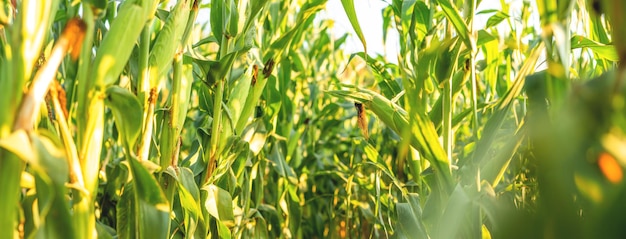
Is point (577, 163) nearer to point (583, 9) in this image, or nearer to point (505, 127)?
point (583, 9)

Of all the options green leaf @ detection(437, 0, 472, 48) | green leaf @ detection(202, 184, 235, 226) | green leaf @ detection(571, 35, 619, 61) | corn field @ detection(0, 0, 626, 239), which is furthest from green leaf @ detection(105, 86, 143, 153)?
green leaf @ detection(571, 35, 619, 61)

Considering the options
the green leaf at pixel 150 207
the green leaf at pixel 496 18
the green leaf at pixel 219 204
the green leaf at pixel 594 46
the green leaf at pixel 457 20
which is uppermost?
the green leaf at pixel 496 18

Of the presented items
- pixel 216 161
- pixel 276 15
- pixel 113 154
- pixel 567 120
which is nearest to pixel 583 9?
pixel 567 120

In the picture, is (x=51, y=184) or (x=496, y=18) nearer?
(x=51, y=184)

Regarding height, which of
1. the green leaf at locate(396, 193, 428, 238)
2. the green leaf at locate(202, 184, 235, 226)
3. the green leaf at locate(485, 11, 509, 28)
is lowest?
the green leaf at locate(396, 193, 428, 238)

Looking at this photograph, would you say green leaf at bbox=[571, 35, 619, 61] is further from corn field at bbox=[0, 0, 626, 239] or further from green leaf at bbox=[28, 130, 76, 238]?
green leaf at bbox=[28, 130, 76, 238]

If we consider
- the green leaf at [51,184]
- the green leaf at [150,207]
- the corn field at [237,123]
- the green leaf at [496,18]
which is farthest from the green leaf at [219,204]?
the green leaf at [496,18]

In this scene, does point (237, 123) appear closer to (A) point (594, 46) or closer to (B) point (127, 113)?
(B) point (127, 113)

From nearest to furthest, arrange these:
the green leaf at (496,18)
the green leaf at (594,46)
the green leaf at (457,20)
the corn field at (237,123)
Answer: the corn field at (237,123) < the green leaf at (457,20) < the green leaf at (594,46) < the green leaf at (496,18)

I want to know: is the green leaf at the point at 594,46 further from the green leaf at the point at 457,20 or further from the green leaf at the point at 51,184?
the green leaf at the point at 51,184

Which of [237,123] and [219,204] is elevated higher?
[237,123]

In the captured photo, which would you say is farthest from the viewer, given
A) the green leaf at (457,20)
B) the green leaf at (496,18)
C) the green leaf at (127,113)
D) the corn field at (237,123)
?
the green leaf at (496,18)

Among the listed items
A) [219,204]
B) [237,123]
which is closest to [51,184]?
[219,204]

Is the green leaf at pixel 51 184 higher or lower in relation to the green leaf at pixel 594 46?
lower
